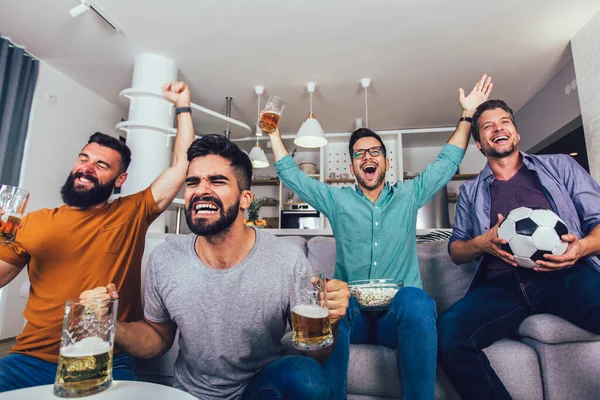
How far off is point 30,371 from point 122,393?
746 millimetres

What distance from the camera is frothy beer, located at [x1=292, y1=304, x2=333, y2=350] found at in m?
0.78

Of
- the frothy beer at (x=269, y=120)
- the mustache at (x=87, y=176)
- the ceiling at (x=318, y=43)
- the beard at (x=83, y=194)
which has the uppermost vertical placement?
the ceiling at (x=318, y=43)

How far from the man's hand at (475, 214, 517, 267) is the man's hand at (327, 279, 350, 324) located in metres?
0.77

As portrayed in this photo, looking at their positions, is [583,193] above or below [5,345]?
above

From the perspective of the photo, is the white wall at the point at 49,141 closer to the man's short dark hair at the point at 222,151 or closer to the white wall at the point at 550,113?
the man's short dark hair at the point at 222,151

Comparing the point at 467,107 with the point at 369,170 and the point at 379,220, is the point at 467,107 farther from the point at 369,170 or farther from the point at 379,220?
the point at 379,220

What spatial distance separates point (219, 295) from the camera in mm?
1015

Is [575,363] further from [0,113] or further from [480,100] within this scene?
[0,113]

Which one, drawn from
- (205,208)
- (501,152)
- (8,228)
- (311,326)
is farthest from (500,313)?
(8,228)

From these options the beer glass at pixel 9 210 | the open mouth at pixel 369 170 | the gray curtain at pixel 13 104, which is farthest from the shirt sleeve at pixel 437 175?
the gray curtain at pixel 13 104

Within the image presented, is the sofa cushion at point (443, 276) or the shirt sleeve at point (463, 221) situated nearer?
the shirt sleeve at point (463, 221)

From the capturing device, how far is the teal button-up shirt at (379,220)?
1.55 m

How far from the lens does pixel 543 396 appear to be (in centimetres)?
124

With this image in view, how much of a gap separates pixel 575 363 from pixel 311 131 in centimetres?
274
